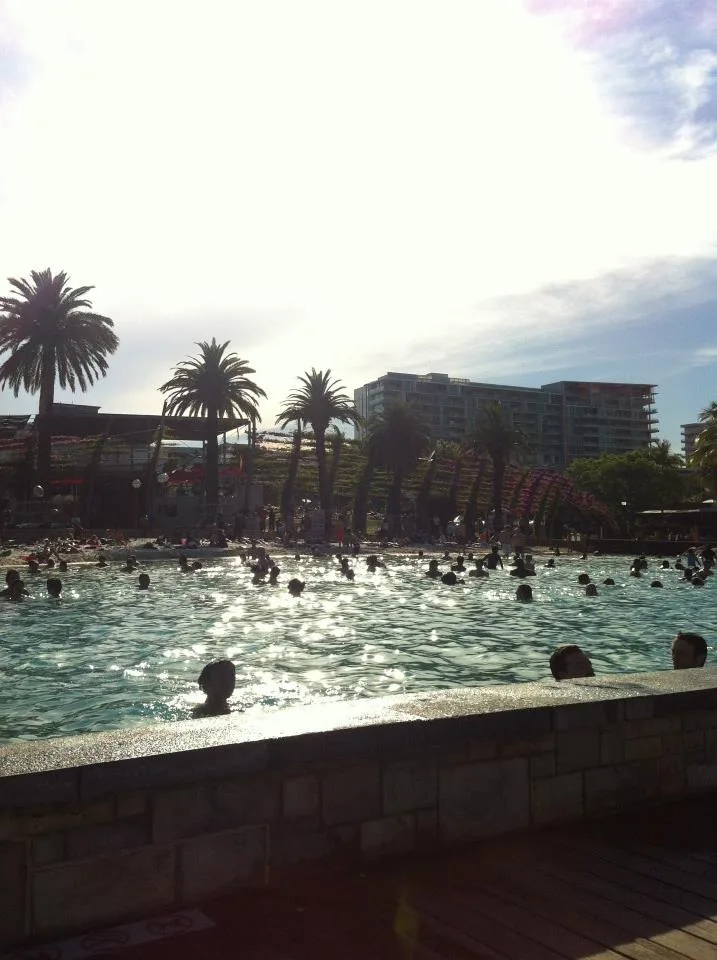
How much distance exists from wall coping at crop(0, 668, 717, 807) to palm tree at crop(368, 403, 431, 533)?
52704 mm

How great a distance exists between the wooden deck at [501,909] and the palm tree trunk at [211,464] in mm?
46841

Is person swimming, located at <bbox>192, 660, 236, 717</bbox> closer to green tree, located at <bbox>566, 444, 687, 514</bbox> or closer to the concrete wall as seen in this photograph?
the concrete wall

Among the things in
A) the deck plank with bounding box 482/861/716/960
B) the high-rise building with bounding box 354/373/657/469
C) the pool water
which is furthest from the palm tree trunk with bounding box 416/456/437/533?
the high-rise building with bounding box 354/373/657/469

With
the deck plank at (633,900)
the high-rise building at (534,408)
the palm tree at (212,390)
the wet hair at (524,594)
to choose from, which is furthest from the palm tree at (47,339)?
the high-rise building at (534,408)

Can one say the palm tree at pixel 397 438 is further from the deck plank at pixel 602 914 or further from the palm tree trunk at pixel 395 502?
the deck plank at pixel 602 914

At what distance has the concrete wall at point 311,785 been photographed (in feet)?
10.6

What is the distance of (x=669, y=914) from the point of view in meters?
3.41

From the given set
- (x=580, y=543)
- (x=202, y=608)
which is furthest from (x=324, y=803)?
(x=580, y=543)

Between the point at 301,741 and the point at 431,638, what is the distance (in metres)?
11.4

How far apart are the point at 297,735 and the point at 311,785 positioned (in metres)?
0.26

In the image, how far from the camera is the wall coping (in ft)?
10.8

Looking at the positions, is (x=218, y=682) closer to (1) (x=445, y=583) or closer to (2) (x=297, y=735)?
(2) (x=297, y=735)

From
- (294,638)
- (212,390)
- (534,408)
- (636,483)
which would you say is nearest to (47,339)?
(212,390)

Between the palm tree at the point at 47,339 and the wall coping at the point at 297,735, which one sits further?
the palm tree at the point at 47,339
